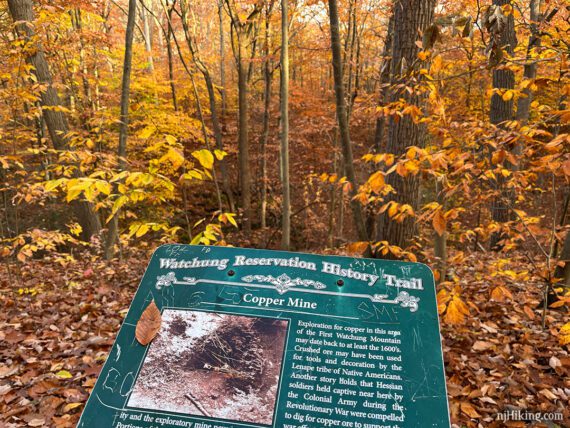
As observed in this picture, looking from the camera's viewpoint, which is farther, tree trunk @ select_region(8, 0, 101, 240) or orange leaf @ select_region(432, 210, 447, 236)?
tree trunk @ select_region(8, 0, 101, 240)

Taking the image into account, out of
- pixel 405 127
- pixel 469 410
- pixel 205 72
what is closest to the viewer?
pixel 469 410

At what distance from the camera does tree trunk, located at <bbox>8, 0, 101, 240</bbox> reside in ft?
22.3

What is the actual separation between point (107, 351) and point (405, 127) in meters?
4.02

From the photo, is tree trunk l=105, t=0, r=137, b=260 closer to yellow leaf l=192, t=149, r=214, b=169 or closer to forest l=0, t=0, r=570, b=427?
forest l=0, t=0, r=570, b=427

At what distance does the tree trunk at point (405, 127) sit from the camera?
4324 millimetres

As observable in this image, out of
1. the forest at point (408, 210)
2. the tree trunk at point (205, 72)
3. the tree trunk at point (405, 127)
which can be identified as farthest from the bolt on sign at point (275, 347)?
the tree trunk at point (205, 72)

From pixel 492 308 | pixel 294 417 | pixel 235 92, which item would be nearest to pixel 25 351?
pixel 294 417

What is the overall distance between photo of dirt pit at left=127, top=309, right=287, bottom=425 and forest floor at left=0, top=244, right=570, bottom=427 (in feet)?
3.93

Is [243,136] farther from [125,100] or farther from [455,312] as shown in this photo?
[455,312]

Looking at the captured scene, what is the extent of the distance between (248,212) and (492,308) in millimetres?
8595

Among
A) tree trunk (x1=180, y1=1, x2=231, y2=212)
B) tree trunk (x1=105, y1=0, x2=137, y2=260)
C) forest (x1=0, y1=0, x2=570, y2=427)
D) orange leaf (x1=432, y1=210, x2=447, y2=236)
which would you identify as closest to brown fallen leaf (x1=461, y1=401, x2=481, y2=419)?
forest (x1=0, y1=0, x2=570, y2=427)

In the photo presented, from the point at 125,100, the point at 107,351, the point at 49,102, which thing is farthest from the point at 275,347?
the point at 49,102

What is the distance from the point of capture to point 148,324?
6.68ft

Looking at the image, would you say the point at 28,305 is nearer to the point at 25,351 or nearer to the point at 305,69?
the point at 25,351
